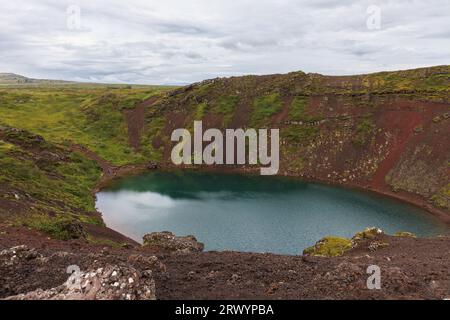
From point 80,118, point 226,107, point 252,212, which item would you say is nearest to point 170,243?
point 252,212

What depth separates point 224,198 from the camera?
79688mm

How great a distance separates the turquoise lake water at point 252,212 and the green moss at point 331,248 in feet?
19.2

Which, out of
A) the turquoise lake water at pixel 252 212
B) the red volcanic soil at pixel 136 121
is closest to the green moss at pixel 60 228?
the turquoise lake water at pixel 252 212

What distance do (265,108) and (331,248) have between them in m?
85.1

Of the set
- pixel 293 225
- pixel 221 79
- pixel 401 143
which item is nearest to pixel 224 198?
pixel 293 225

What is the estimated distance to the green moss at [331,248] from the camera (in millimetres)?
44506

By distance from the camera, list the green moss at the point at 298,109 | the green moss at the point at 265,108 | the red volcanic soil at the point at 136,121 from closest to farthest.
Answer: the green moss at the point at 298,109
the green moss at the point at 265,108
the red volcanic soil at the point at 136,121

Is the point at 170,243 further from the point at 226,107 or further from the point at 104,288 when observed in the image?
the point at 226,107

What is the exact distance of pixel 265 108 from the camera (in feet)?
414

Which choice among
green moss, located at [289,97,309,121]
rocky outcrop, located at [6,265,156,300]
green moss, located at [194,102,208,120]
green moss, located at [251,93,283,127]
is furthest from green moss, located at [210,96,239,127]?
rocky outcrop, located at [6,265,156,300]

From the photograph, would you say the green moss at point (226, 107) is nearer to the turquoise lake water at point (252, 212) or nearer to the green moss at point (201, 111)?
the green moss at point (201, 111)

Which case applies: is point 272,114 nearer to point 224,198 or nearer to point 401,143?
point 401,143
